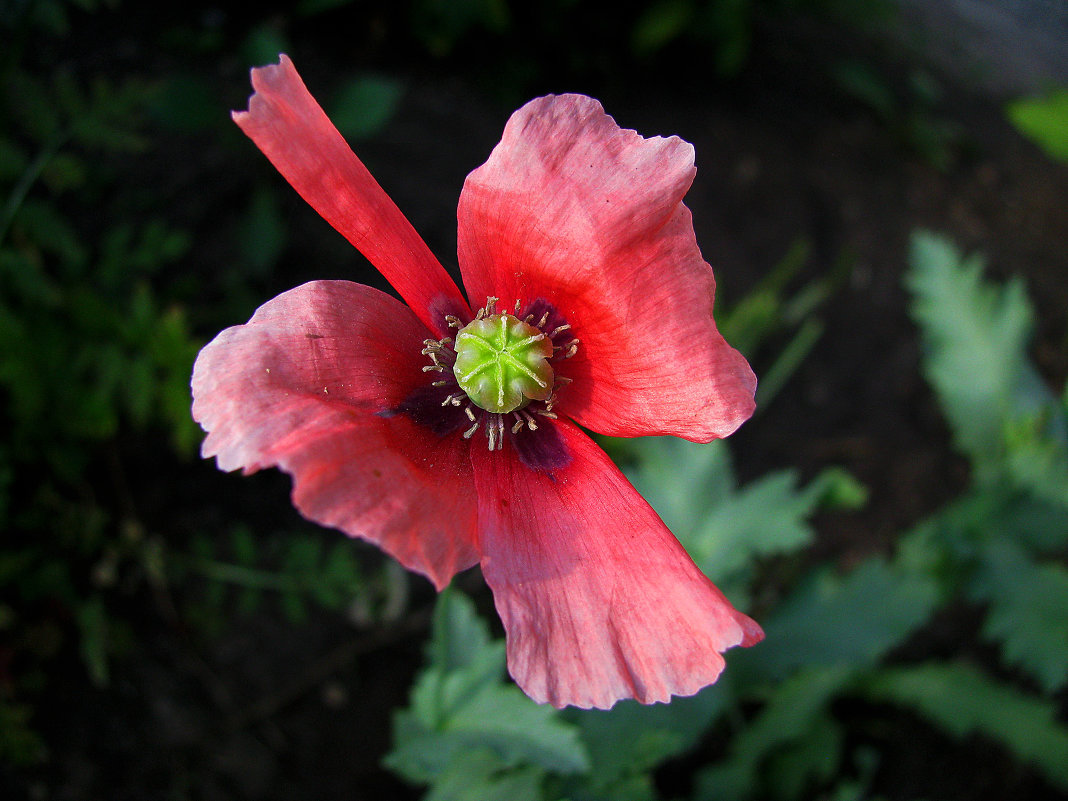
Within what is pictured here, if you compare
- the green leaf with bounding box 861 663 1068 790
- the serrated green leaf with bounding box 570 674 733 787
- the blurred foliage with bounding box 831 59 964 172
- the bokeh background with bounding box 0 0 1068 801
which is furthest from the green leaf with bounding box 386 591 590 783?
the blurred foliage with bounding box 831 59 964 172

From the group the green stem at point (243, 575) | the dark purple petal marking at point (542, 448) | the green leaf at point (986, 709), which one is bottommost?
the green leaf at point (986, 709)

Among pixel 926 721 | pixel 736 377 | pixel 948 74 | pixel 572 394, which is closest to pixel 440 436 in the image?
pixel 572 394

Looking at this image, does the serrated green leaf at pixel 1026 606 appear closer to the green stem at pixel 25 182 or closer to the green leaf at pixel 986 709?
the green leaf at pixel 986 709

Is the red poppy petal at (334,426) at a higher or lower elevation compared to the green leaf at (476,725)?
higher

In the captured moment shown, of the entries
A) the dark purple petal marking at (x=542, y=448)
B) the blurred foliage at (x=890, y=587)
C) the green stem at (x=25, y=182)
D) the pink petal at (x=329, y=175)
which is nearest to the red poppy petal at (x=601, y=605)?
the dark purple petal marking at (x=542, y=448)

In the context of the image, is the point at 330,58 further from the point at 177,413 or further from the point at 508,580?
the point at 508,580

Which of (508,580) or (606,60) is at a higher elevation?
(606,60)

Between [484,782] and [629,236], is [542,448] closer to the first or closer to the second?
[629,236]
